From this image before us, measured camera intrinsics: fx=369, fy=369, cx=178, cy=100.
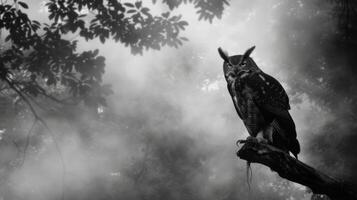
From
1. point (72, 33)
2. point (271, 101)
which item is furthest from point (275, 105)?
point (72, 33)

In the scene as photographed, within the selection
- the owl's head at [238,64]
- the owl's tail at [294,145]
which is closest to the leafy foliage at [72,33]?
the owl's head at [238,64]

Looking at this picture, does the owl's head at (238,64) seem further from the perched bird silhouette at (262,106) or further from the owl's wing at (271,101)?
the owl's wing at (271,101)

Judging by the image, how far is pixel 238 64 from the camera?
12.2 ft

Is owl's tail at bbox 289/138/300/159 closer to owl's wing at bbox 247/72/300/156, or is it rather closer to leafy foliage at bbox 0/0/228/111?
owl's wing at bbox 247/72/300/156

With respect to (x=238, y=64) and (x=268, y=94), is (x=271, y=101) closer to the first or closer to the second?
(x=268, y=94)

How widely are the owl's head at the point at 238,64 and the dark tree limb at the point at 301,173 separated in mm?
1138

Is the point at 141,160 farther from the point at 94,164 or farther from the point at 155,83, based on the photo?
the point at 155,83

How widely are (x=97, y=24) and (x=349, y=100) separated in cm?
791

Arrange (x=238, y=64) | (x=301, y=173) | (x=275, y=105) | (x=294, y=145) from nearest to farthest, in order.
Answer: (x=301, y=173)
(x=294, y=145)
(x=275, y=105)
(x=238, y=64)

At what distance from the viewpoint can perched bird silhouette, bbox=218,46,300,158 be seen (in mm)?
3374

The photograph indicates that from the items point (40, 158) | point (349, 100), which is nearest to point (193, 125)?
point (40, 158)

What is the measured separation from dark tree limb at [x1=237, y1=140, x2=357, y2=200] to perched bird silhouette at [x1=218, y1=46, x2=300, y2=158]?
62cm

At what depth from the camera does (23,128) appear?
1534 centimetres

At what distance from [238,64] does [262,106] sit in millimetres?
518
